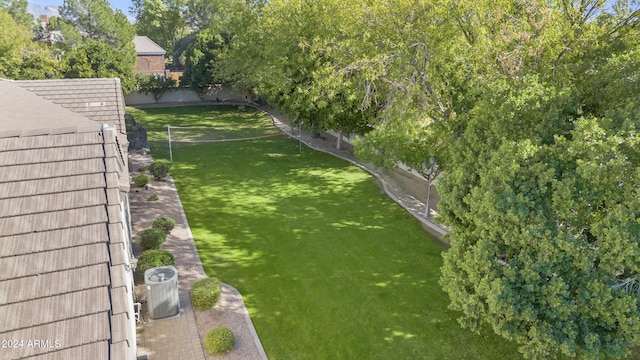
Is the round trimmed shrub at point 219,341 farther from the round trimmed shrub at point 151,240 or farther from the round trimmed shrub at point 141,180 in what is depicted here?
the round trimmed shrub at point 141,180

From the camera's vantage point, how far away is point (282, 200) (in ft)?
65.9

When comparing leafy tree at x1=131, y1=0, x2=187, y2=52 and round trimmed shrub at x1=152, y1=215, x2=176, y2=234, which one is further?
leafy tree at x1=131, y1=0, x2=187, y2=52

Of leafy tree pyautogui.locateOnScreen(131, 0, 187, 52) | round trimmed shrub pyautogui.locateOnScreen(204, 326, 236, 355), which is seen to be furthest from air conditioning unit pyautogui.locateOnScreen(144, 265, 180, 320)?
leafy tree pyautogui.locateOnScreen(131, 0, 187, 52)

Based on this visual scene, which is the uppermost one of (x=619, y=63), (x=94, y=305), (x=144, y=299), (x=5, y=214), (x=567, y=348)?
(x=619, y=63)

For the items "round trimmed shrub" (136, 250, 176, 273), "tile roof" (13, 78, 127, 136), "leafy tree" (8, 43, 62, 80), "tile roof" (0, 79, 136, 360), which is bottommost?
"round trimmed shrub" (136, 250, 176, 273)

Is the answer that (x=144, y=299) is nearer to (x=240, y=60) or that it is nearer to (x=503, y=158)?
(x=503, y=158)

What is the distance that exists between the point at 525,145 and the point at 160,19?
252ft

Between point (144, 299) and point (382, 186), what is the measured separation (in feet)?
43.6

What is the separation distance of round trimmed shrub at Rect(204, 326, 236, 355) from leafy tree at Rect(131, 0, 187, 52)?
68998 mm

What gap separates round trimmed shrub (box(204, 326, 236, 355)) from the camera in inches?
404

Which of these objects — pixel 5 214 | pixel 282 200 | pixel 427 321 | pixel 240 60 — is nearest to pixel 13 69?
pixel 240 60

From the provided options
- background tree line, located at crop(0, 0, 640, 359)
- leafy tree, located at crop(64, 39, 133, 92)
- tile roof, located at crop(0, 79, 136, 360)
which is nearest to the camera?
tile roof, located at crop(0, 79, 136, 360)

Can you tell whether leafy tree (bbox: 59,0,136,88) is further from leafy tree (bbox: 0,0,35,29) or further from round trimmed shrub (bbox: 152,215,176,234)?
round trimmed shrub (bbox: 152,215,176,234)

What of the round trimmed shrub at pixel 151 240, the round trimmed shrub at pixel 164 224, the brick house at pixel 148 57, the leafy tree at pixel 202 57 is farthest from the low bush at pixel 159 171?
the brick house at pixel 148 57
